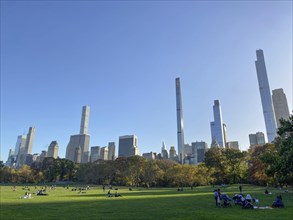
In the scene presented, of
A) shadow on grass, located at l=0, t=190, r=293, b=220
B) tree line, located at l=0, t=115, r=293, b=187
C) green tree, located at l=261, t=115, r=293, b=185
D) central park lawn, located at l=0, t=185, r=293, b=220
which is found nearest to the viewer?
shadow on grass, located at l=0, t=190, r=293, b=220

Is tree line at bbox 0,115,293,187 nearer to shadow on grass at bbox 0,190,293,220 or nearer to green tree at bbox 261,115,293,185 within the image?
green tree at bbox 261,115,293,185

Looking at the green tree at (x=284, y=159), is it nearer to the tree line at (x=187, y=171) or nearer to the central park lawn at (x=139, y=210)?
the central park lawn at (x=139, y=210)

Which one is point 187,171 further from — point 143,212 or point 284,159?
point 143,212

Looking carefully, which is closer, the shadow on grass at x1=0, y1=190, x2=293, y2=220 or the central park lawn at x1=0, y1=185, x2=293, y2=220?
the shadow on grass at x1=0, y1=190, x2=293, y2=220

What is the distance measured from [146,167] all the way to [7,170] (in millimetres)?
88342

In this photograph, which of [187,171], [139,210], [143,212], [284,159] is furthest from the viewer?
[187,171]

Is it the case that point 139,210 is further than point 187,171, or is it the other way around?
point 187,171

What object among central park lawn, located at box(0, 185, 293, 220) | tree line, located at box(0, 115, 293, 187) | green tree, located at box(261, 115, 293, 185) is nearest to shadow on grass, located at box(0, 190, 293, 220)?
central park lawn, located at box(0, 185, 293, 220)

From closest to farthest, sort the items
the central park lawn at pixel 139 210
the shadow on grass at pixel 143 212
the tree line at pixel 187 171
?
the shadow on grass at pixel 143 212 → the central park lawn at pixel 139 210 → the tree line at pixel 187 171

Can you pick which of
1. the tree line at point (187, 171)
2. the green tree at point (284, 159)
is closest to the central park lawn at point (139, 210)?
the green tree at point (284, 159)

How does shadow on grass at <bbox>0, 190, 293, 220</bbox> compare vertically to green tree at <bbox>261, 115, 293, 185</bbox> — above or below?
below

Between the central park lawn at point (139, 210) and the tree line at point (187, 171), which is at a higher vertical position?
the tree line at point (187, 171)

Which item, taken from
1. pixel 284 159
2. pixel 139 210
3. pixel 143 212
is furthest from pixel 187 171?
pixel 143 212

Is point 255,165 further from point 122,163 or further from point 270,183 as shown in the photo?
point 122,163
